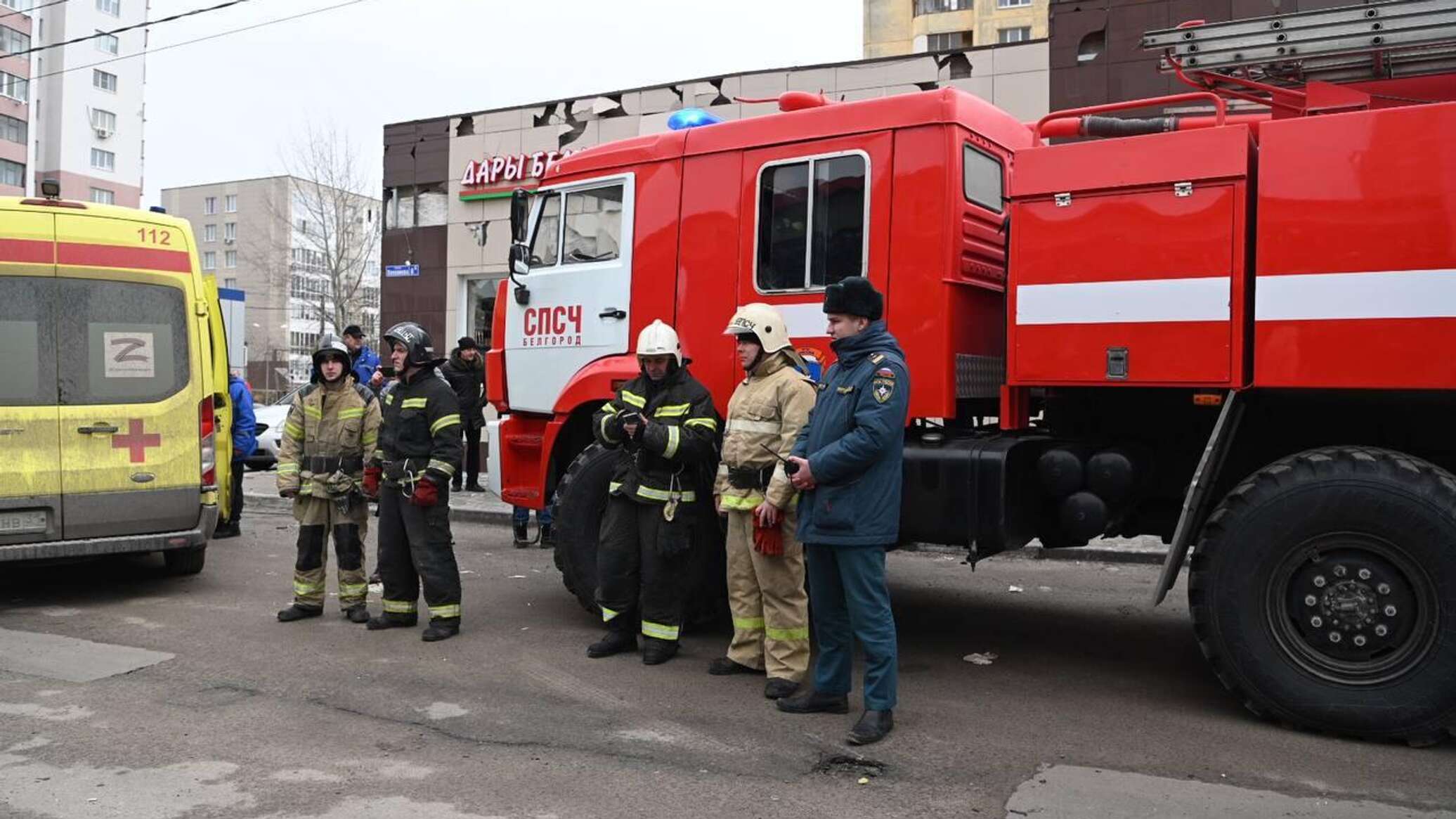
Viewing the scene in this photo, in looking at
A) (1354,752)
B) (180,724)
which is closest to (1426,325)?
(1354,752)

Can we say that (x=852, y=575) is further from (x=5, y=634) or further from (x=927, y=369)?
(x=5, y=634)

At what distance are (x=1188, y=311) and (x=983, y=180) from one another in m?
1.48

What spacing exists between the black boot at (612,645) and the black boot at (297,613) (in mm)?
2013

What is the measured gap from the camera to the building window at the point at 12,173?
58031 mm

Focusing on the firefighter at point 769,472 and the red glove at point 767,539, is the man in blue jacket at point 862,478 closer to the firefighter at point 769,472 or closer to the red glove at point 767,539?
the red glove at point 767,539

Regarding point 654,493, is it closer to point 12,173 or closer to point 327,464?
point 327,464

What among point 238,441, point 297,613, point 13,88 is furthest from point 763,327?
point 13,88

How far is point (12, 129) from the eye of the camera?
5847 centimetres

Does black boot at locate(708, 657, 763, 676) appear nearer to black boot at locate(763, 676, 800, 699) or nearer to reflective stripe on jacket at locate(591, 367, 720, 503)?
black boot at locate(763, 676, 800, 699)

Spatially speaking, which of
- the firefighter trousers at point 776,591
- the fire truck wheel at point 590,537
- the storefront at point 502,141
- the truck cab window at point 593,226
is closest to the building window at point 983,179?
the firefighter trousers at point 776,591

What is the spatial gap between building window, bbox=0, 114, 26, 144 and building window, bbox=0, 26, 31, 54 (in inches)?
134

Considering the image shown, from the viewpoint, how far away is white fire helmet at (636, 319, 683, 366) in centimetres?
580

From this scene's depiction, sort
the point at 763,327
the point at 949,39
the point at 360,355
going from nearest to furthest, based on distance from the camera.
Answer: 1. the point at 763,327
2. the point at 360,355
3. the point at 949,39

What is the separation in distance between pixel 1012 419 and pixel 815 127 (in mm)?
1901
